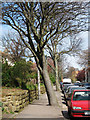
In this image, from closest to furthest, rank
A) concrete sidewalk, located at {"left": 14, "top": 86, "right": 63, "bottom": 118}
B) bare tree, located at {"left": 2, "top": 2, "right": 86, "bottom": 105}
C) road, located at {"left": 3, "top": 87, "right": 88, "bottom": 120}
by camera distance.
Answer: road, located at {"left": 3, "top": 87, "right": 88, "bottom": 120} → concrete sidewalk, located at {"left": 14, "top": 86, "right": 63, "bottom": 118} → bare tree, located at {"left": 2, "top": 2, "right": 86, "bottom": 105}

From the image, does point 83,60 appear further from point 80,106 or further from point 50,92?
point 80,106

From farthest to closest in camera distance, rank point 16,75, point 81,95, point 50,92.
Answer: point 16,75
point 50,92
point 81,95

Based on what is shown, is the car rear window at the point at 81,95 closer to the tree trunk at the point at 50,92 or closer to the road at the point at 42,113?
the road at the point at 42,113

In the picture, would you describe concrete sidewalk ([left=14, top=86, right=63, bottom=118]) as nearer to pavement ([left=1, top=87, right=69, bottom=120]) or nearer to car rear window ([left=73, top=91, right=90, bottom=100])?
pavement ([left=1, top=87, right=69, bottom=120])

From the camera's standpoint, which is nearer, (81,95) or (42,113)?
(42,113)

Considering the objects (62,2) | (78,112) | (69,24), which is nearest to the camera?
(78,112)

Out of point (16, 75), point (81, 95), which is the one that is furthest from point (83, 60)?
point (81, 95)

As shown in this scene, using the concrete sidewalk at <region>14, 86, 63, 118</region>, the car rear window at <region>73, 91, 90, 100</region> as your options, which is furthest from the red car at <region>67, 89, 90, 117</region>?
the concrete sidewalk at <region>14, 86, 63, 118</region>

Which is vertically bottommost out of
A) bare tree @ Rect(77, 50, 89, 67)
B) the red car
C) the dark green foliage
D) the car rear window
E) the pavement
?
the pavement

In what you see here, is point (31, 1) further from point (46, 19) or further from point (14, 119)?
point (14, 119)

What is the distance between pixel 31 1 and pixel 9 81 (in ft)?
19.2

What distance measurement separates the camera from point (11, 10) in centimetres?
1416

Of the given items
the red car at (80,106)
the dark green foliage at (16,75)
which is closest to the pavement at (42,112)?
the red car at (80,106)

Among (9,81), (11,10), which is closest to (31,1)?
(11,10)
